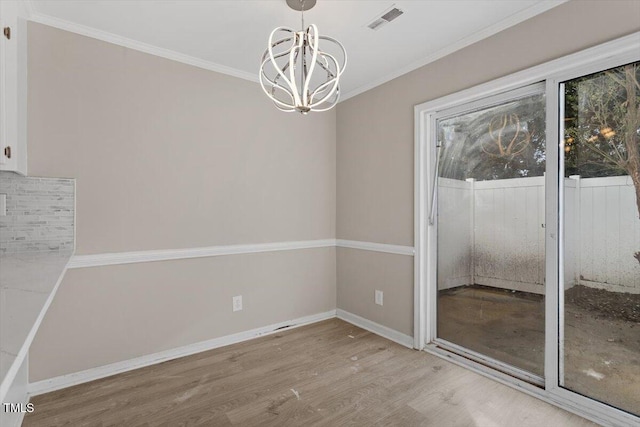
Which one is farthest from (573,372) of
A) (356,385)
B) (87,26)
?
(87,26)

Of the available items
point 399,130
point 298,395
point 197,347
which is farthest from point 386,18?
point 197,347

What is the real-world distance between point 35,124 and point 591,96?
3394 mm

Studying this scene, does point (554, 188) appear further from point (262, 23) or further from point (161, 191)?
point (161, 191)

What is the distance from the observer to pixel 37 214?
210 cm

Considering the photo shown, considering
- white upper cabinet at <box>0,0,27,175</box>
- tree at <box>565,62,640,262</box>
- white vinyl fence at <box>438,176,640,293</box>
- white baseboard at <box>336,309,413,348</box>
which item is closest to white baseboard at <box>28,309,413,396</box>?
white baseboard at <box>336,309,413,348</box>

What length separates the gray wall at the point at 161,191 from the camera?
2.17 meters

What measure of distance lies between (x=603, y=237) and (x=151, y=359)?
10.2 feet

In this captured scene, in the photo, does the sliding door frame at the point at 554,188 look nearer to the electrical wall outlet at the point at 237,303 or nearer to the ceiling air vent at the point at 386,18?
the ceiling air vent at the point at 386,18

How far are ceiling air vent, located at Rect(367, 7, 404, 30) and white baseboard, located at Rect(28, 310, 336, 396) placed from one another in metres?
2.63

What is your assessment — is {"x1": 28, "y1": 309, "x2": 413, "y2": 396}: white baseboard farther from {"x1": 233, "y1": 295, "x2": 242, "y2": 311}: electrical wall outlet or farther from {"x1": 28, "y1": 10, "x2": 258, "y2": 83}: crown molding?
{"x1": 28, "y1": 10, "x2": 258, "y2": 83}: crown molding

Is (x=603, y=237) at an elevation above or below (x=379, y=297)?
above

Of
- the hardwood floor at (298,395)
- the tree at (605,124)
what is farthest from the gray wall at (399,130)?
the hardwood floor at (298,395)

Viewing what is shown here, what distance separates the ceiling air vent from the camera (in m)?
2.03

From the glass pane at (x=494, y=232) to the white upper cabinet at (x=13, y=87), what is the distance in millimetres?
2809
